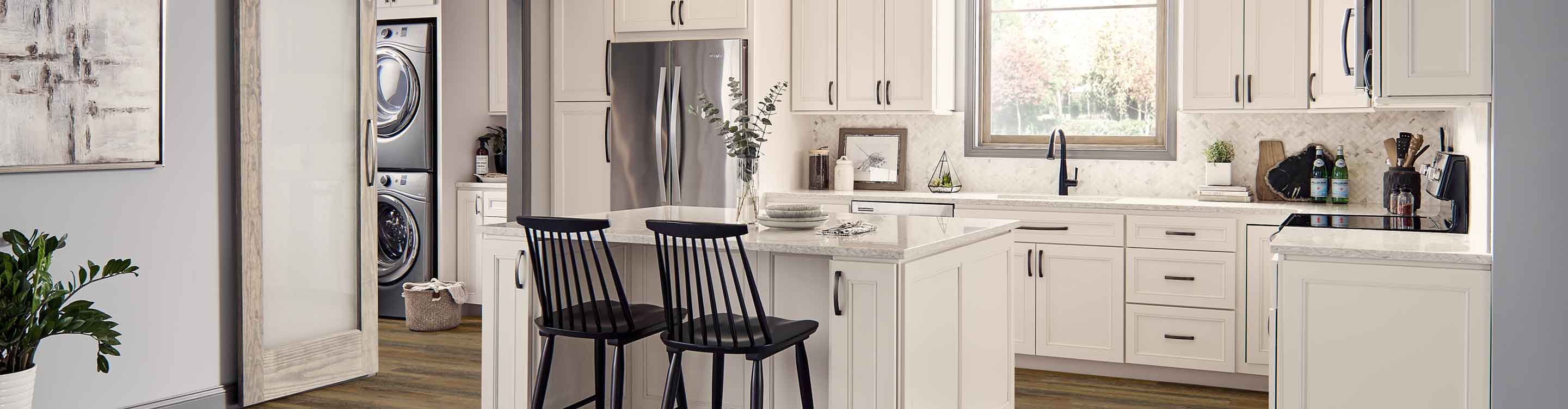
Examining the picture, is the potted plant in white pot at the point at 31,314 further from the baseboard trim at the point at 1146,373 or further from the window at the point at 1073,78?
the window at the point at 1073,78

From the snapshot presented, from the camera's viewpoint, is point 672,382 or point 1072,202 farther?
point 1072,202

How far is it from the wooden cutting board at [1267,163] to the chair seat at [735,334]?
9.00 ft

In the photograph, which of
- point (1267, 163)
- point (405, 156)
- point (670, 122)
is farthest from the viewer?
point (405, 156)

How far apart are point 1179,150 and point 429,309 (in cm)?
384

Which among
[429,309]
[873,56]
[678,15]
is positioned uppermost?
[678,15]

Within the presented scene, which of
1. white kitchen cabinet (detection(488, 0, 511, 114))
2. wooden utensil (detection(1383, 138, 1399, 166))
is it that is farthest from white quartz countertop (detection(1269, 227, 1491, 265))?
white kitchen cabinet (detection(488, 0, 511, 114))

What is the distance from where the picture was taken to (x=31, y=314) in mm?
3064

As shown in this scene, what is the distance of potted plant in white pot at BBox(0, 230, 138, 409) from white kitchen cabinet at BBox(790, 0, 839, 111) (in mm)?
3090

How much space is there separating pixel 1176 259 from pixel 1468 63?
1813 millimetres

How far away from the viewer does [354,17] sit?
443cm

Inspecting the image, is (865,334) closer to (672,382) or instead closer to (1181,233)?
(672,382)

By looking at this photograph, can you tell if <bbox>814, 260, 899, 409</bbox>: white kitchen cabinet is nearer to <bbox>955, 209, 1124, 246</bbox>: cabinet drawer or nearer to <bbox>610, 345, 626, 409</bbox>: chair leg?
<bbox>610, 345, 626, 409</bbox>: chair leg

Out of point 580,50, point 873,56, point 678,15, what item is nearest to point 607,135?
point 580,50

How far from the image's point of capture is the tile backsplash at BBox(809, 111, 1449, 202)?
463 centimetres
